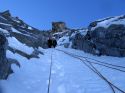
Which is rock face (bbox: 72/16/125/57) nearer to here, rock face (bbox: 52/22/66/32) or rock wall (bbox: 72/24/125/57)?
rock wall (bbox: 72/24/125/57)

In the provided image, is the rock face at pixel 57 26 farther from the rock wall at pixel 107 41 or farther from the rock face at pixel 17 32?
the rock wall at pixel 107 41

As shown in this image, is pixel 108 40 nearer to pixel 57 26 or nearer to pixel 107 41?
pixel 107 41

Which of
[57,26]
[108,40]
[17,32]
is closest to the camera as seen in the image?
[108,40]

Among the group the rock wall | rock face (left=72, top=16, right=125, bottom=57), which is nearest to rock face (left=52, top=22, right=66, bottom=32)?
the rock wall

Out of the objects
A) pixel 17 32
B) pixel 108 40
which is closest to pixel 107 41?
pixel 108 40

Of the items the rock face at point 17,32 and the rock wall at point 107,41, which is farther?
the rock face at point 17,32

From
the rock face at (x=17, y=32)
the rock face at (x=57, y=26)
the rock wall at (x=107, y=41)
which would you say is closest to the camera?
the rock wall at (x=107, y=41)

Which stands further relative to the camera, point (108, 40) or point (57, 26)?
point (57, 26)

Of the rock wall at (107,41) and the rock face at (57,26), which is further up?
the rock face at (57,26)

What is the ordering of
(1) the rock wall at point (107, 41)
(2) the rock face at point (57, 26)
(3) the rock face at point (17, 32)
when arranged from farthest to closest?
(2) the rock face at point (57, 26)
(3) the rock face at point (17, 32)
(1) the rock wall at point (107, 41)

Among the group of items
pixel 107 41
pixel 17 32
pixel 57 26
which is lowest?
pixel 107 41

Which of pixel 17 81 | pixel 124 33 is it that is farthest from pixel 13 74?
pixel 124 33

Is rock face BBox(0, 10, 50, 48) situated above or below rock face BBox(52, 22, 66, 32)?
below

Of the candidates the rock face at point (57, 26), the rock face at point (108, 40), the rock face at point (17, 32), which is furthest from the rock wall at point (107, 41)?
the rock face at point (57, 26)
